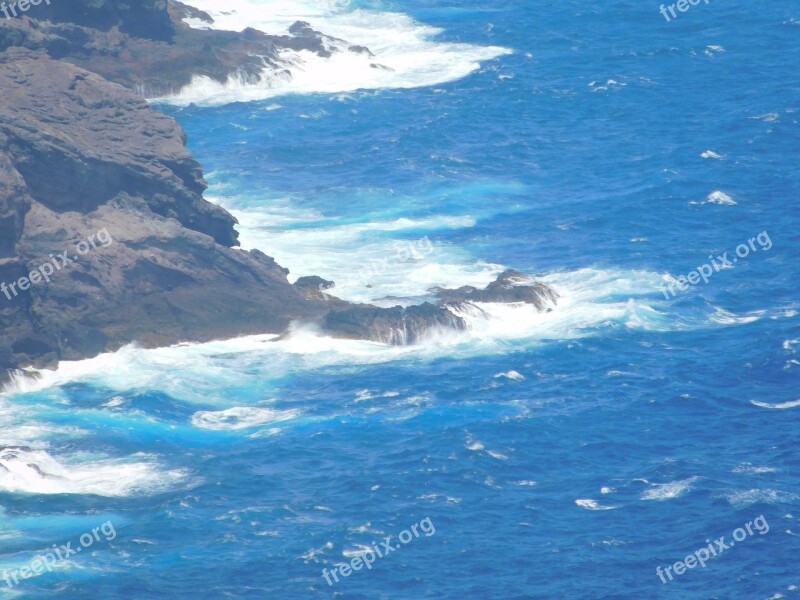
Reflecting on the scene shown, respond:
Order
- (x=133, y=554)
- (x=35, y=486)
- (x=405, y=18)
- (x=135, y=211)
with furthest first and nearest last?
(x=405, y=18) < (x=135, y=211) < (x=35, y=486) < (x=133, y=554)

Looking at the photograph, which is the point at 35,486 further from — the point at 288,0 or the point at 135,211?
the point at 288,0

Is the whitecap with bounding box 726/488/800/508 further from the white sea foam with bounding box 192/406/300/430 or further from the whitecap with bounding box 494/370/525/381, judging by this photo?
the white sea foam with bounding box 192/406/300/430

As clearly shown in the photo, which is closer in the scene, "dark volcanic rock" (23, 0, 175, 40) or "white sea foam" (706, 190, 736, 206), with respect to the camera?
"white sea foam" (706, 190, 736, 206)

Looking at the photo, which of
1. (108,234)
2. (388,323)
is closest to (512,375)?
(388,323)

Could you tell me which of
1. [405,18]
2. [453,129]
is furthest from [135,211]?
[405,18]

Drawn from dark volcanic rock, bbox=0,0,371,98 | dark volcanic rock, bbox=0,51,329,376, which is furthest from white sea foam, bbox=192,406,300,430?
dark volcanic rock, bbox=0,0,371,98

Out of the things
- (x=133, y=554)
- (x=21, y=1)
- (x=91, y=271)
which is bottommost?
(x=133, y=554)
